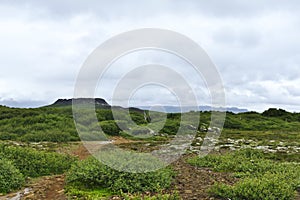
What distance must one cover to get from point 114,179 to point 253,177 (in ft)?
13.6

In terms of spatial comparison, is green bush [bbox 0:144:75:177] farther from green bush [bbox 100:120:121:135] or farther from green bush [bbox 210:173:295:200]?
green bush [bbox 100:120:121:135]

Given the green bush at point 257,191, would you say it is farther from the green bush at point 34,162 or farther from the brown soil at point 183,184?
A: the green bush at point 34,162

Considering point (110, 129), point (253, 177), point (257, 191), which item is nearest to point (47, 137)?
point (110, 129)

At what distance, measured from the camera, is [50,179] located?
11.8 metres

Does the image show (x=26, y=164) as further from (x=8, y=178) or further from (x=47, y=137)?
(x=47, y=137)

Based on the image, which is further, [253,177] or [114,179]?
[253,177]

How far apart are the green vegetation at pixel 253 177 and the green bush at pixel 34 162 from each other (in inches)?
198

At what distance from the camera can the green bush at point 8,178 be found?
1038 centimetres

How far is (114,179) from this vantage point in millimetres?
10102

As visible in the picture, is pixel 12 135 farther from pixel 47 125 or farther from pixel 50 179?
pixel 50 179

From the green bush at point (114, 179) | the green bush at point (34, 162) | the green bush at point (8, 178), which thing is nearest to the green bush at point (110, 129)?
the green bush at point (34, 162)

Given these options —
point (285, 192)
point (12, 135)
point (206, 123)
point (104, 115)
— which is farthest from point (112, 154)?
point (206, 123)

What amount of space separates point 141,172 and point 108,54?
17.0 ft

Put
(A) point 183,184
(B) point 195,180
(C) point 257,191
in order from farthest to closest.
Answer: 1. (B) point 195,180
2. (A) point 183,184
3. (C) point 257,191
